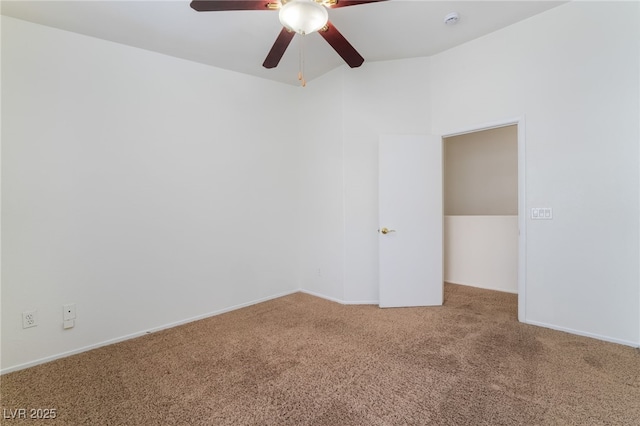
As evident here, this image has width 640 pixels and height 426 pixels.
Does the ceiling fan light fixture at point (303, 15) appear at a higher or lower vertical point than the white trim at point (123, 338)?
higher

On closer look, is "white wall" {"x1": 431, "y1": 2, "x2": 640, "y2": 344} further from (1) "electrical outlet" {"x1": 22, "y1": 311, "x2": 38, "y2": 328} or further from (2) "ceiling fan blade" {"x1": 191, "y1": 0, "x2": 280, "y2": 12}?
(1) "electrical outlet" {"x1": 22, "y1": 311, "x2": 38, "y2": 328}

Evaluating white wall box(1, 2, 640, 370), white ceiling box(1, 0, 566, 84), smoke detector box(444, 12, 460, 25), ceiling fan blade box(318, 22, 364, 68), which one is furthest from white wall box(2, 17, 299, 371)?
smoke detector box(444, 12, 460, 25)

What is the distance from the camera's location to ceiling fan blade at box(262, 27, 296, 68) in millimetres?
2039

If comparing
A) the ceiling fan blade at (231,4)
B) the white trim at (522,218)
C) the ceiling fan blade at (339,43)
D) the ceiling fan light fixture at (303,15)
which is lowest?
the white trim at (522,218)

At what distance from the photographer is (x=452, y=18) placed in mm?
2631

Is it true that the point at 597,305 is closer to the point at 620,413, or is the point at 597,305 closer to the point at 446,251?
the point at 620,413

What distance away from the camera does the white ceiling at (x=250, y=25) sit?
2293 millimetres

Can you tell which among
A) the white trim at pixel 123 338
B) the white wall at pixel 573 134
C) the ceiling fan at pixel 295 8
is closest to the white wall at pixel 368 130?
the white wall at pixel 573 134

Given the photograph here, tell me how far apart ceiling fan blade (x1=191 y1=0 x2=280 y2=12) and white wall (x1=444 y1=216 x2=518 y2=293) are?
377cm

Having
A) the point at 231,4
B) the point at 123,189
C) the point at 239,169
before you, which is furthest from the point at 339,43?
the point at 123,189

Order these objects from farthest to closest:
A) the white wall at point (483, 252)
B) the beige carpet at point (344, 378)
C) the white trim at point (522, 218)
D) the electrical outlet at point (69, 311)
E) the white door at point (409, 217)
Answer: the white wall at point (483, 252)
the white door at point (409, 217)
the white trim at point (522, 218)
the electrical outlet at point (69, 311)
the beige carpet at point (344, 378)

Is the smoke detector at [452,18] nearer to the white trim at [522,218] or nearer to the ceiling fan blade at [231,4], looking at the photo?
the white trim at [522,218]

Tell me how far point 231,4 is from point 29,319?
2763mm

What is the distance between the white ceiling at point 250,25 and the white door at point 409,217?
100 centimetres
